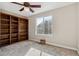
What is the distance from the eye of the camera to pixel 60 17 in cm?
436

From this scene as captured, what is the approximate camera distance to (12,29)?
17.3 ft

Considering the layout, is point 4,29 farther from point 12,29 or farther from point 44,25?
point 44,25

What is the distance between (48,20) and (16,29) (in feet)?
6.90

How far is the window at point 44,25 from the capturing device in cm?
495

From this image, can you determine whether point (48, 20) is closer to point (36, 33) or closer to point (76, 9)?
point (36, 33)

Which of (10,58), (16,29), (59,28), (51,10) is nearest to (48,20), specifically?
(51,10)

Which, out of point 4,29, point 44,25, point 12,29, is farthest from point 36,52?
point 12,29

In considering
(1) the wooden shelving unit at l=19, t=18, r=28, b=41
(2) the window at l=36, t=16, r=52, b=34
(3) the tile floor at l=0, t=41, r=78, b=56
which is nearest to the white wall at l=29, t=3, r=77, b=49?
(2) the window at l=36, t=16, r=52, b=34

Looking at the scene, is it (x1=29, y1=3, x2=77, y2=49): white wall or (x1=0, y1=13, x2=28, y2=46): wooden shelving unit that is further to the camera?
(x1=0, y1=13, x2=28, y2=46): wooden shelving unit

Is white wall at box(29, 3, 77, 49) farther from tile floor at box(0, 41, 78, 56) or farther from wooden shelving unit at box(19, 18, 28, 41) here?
wooden shelving unit at box(19, 18, 28, 41)

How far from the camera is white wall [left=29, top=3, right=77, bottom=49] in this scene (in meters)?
3.79

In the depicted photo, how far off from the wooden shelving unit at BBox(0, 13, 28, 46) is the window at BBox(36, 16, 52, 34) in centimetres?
114

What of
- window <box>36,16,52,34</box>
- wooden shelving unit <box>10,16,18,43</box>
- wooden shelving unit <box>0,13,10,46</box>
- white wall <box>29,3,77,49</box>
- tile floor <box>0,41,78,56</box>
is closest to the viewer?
tile floor <box>0,41,78,56</box>

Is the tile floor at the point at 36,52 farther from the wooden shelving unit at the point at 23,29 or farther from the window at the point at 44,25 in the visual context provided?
the wooden shelving unit at the point at 23,29
